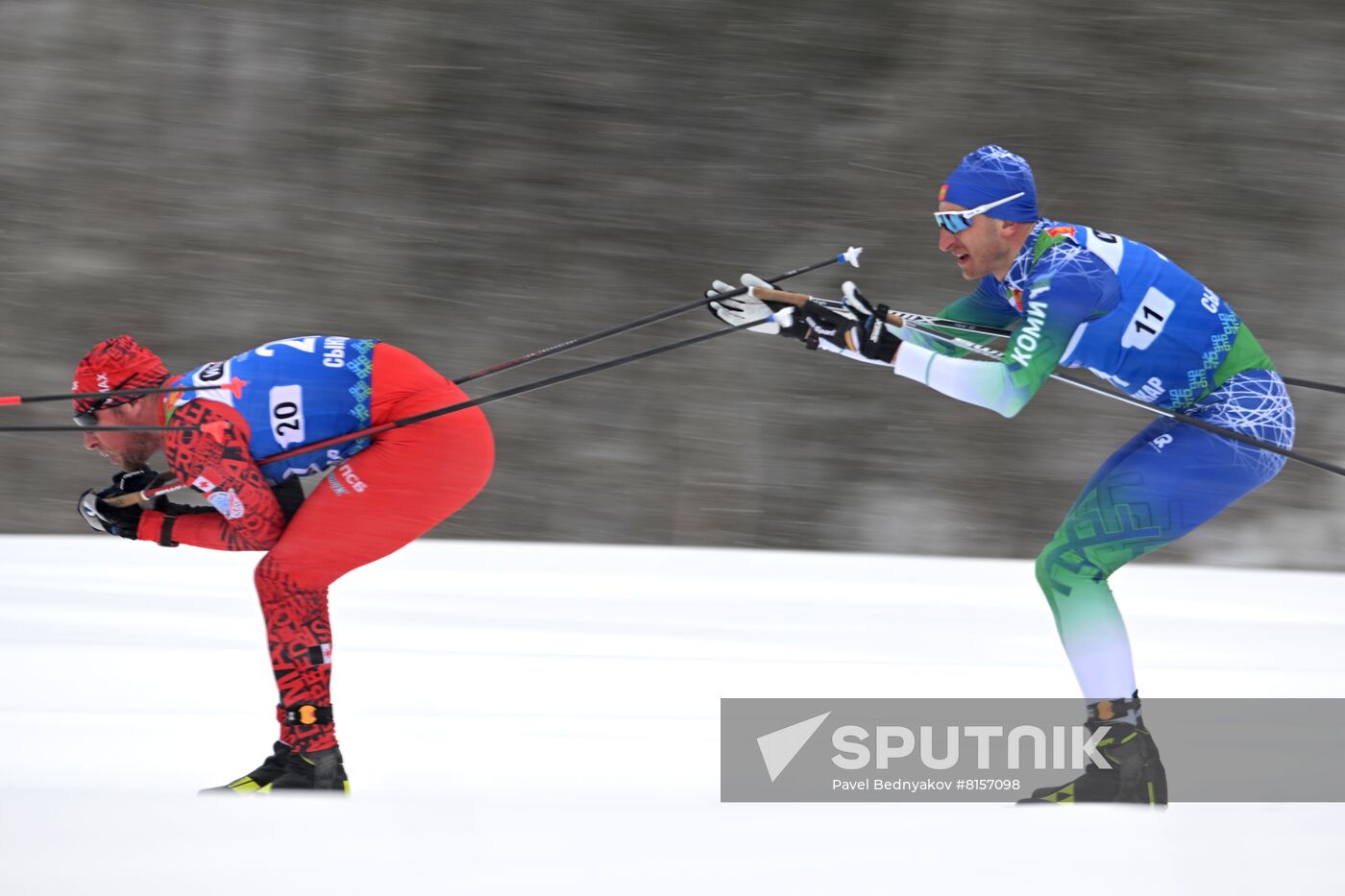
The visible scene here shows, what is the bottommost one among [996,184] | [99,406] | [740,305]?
[99,406]

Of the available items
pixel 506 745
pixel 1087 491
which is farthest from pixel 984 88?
pixel 506 745

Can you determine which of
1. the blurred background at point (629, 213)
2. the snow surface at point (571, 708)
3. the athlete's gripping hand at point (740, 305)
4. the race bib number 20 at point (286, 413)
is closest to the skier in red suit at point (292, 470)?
the race bib number 20 at point (286, 413)

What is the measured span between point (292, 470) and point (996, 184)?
1442 mm

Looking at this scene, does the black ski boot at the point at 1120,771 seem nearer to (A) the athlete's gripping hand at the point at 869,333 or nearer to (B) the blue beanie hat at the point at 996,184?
(A) the athlete's gripping hand at the point at 869,333

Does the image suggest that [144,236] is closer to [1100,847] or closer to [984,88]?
[984,88]

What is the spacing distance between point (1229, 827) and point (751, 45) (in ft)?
16.9

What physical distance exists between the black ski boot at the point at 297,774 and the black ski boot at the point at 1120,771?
128 cm

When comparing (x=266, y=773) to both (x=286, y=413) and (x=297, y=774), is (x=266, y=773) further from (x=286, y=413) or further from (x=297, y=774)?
(x=286, y=413)

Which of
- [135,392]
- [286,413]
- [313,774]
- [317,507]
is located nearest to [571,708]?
[313,774]

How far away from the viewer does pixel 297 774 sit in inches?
93.4

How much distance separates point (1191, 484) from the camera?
7.92 feet

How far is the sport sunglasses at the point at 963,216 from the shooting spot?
236 centimetres

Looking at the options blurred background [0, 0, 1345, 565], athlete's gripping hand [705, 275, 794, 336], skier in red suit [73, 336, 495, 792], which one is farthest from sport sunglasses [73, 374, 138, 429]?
blurred background [0, 0, 1345, 565]

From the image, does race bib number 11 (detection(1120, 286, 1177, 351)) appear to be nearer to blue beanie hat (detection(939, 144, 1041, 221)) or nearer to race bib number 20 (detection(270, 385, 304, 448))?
blue beanie hat (detection(939, 144, 1041, 221))
